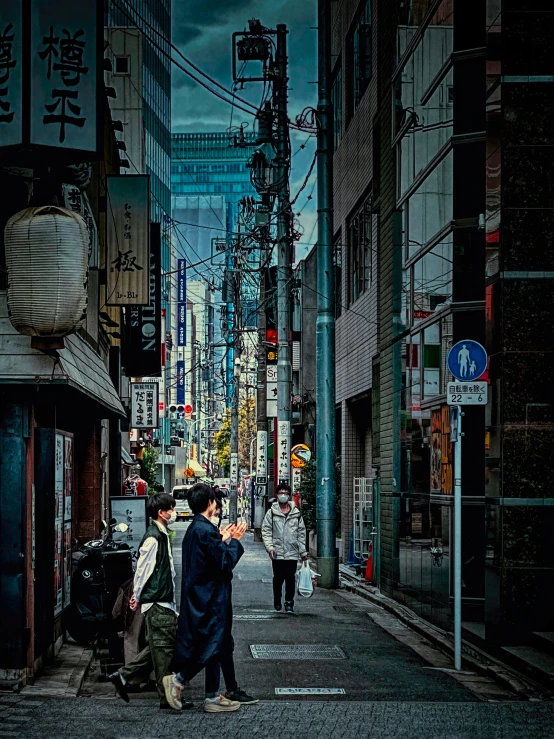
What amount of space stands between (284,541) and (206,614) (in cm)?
766

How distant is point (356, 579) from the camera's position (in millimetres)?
23359

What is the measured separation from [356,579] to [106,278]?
8711 mm

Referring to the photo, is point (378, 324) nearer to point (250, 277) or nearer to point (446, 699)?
point (446, 699)

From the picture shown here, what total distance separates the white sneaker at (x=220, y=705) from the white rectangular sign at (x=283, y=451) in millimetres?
22976

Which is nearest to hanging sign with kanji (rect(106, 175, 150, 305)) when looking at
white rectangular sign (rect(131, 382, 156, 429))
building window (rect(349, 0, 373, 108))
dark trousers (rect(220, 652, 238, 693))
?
building window (rect(349, 0, 373, 108))

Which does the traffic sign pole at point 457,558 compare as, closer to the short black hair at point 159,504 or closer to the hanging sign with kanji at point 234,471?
the short black hair at point 159,504

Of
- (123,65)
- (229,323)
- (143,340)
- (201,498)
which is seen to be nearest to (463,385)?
(201,498)

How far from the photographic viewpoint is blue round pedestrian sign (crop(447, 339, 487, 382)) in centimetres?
1170

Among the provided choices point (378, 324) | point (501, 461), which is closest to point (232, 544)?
point (501, 461)

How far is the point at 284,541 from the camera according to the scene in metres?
16.8

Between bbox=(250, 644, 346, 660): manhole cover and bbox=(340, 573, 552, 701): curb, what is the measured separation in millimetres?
1404

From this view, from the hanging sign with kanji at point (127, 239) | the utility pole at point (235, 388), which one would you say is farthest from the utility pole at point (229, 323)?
the hanging sign with kanji at point (127, 239)

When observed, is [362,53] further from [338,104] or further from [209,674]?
[209,674]

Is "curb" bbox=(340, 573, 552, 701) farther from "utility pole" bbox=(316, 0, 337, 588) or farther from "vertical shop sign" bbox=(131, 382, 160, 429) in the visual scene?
"vertical shop sign" bbox=(131, 382, 160, 429)
